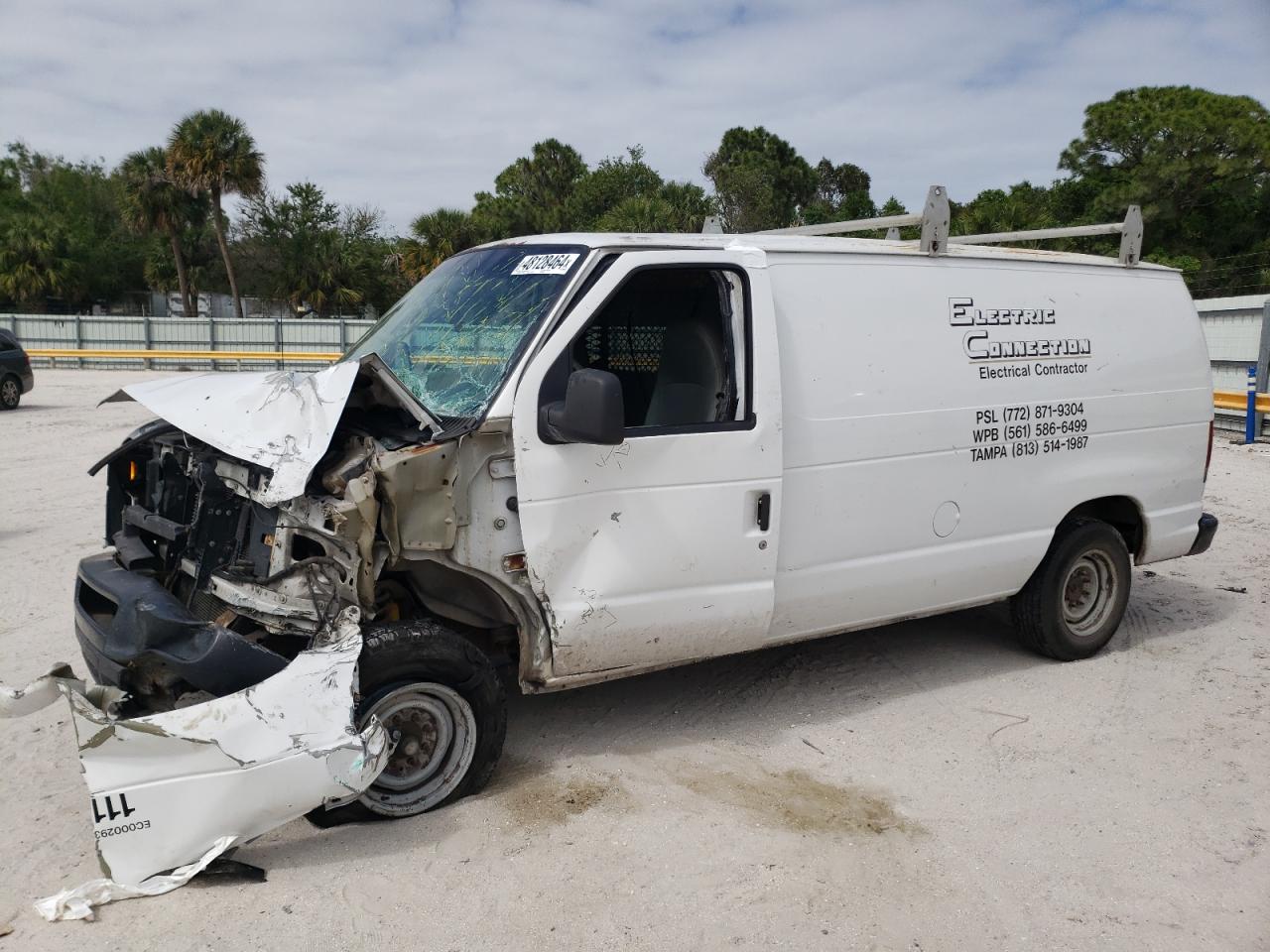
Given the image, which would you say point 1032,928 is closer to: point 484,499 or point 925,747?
point 925,747

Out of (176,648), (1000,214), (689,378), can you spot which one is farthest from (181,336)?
(176,648)

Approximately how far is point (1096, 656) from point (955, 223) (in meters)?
31.1

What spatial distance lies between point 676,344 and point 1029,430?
2021mm

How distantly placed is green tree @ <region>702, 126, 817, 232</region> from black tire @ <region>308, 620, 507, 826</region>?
44.1 metres

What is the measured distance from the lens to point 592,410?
3.76 meters

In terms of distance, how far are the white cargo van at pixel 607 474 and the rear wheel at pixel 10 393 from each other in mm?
14771

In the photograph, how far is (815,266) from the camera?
15.6 feet

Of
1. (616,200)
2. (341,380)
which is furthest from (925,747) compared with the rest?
(616,200)

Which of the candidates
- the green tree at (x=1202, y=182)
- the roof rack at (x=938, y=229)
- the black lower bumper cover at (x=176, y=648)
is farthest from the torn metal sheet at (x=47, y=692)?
the green tree at (x=1202, y=182)

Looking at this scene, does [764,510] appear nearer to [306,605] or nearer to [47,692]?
[306,605]

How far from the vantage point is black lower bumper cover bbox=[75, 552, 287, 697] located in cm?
354

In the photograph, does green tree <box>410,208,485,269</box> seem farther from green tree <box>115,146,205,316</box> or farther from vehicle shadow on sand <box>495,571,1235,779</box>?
vehicle shadow on sand <box>495,571,1235,779</box>

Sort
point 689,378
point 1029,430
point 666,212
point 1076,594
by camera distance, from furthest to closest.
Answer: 1. point 666,212
2. point 1076,594
3. point 1029,430
4. point 689,378

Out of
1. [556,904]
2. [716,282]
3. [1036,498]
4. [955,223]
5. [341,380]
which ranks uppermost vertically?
[955,223]
